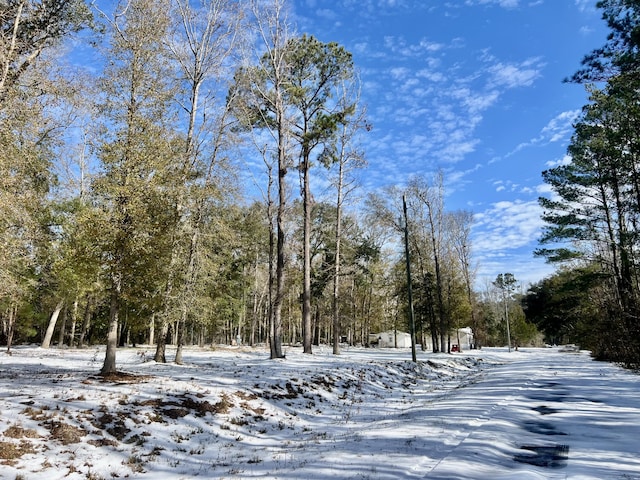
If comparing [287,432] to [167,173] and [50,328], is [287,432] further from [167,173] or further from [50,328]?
[50,328]

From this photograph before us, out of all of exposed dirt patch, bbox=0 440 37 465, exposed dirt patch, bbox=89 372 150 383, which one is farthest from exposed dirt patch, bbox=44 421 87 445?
exposed dirt patch, bbox=89 372 150 383

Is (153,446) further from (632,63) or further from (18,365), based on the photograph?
(632,63)

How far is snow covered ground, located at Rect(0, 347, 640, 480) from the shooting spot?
15.6 ft

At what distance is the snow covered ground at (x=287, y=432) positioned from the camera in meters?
4.77

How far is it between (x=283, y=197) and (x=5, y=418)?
1180 centimetres

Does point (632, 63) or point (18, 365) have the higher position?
point (632, 63)

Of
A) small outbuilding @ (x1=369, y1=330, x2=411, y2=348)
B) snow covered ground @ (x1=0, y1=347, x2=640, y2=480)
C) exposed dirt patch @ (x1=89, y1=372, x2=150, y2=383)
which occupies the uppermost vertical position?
exposed dirt patch @ (x1=89, y1=372, x2=150, y2=383)

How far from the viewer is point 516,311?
6241 cm

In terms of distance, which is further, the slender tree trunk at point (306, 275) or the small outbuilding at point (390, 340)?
the small outbuilding at point (390, 340)

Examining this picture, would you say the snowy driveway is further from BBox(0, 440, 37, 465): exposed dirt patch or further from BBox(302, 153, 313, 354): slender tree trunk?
BBox(302, 153, 313, 354): slender tree trunk

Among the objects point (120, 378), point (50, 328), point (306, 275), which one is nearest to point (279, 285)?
point (306, 275)

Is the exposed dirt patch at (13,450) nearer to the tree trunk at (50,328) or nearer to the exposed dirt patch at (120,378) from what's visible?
the exposed dirt patch at (120,378)

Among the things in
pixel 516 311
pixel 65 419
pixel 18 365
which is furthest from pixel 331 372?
pixel 516 311

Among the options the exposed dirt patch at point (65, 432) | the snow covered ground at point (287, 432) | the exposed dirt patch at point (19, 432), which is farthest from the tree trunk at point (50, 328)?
the exposed dirt patch at point (19, 432)
